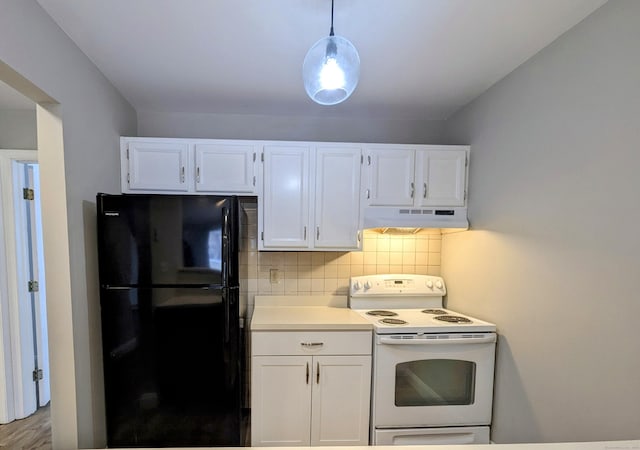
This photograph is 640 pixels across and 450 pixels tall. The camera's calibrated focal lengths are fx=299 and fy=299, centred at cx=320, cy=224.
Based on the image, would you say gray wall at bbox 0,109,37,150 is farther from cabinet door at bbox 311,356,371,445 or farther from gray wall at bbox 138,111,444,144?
cabinet door at bbox 311,356,371,445

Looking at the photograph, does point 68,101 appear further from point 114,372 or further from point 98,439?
point 98,439

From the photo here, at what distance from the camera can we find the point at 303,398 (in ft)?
6.33

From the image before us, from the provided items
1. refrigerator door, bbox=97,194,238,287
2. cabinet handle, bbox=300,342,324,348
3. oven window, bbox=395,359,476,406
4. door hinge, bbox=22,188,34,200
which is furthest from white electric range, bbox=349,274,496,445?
door hinge, bbox=22,188,34,200

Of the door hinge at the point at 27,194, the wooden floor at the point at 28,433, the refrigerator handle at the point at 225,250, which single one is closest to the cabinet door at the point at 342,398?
the refrigerator handle at the point at 225,250

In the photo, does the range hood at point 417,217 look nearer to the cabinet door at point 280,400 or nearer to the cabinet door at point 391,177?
the cabinet door at point 391,177

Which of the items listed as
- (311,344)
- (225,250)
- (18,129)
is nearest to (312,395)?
(311,344)

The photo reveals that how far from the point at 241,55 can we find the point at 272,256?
1.47 m

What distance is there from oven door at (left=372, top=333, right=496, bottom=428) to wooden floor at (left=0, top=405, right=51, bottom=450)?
2.34 metres

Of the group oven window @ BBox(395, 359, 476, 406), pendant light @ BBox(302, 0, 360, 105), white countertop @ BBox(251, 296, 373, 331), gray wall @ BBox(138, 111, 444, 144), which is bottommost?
oven window @ BBox(395, 359, 476, 406)

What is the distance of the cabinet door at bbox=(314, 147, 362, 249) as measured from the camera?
220 centimetres

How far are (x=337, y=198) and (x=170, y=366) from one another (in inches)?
59.3

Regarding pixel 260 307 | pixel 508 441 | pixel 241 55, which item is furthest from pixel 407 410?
pixel 241 55

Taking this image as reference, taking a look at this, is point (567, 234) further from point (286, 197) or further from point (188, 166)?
point (188, 166)

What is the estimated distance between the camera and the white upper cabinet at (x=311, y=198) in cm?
219
